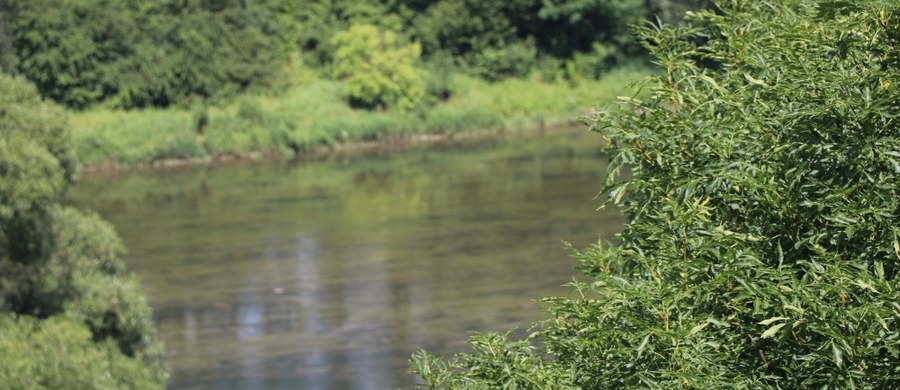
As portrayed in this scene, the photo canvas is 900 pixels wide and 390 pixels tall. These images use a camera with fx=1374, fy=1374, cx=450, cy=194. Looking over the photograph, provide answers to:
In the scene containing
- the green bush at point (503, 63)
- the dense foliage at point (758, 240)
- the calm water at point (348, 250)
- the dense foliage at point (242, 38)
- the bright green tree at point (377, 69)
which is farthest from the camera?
the green bush at point (503, 63)

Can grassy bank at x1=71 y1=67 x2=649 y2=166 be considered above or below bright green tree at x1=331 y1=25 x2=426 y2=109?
below

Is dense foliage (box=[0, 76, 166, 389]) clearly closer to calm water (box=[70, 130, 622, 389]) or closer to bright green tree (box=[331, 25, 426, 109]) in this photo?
calm water (box=[70, 130, 622, 389])

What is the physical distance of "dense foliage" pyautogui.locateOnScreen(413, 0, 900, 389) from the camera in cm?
533

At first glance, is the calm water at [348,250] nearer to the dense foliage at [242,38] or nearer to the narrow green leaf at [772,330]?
the dense foliage at [242,38]

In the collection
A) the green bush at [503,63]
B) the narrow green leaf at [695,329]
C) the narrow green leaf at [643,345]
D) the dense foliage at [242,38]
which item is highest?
the narrow green leaf at [695,329]

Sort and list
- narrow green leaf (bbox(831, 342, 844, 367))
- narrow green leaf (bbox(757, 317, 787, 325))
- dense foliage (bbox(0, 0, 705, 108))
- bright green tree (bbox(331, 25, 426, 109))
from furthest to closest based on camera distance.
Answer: bright green tree (bbox(331, 25, 426, 109))
dense foliage (bbox(0, 0, 705, 108))
narrow green leaf (bbox(757, 317, 787, 325))
narrow green leaf (bbox(831, 342, 844, 367))

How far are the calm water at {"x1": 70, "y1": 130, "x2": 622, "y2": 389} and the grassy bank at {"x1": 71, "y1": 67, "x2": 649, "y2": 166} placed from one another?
955 mm

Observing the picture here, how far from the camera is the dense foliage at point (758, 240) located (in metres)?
5.33

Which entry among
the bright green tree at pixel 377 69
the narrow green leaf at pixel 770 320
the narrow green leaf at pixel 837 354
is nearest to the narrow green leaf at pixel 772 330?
the narrow green leaf at pixel 770 320

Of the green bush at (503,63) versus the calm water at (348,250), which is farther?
the green bush at (503,63)

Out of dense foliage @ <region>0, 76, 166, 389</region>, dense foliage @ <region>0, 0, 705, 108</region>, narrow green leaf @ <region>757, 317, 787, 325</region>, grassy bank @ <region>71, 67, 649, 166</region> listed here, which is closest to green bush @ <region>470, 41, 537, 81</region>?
dense foliage @ <region>0, 0, 705, 108</region>

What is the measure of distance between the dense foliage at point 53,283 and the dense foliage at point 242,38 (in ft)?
64.3

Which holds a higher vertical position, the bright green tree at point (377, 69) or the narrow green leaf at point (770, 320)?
the narrow green leaf at point (770, 320)

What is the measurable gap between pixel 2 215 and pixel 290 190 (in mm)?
18802
